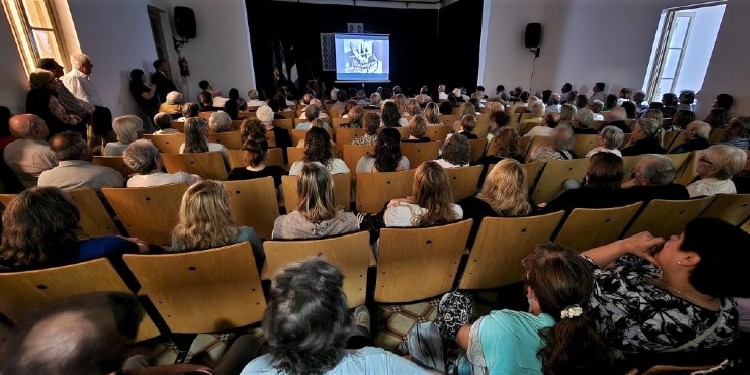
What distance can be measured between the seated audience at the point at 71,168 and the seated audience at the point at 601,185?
3646 mm

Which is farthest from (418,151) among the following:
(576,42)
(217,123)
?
(576,42)

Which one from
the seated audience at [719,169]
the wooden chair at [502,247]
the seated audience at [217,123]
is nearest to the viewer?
the wooden chair at [502,247]

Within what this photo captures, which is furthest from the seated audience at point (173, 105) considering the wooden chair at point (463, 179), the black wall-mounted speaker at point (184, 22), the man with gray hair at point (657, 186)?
the man with gray hair at point (657, 186)

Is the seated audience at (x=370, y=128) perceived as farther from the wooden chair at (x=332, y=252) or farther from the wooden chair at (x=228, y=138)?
the wooden chair at (x=332, y=252)

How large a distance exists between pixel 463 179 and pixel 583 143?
2261 millimetres

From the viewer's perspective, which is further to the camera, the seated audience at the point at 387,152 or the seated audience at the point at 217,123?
the seated audience at the point at 217,123

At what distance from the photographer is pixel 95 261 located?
4.53ft

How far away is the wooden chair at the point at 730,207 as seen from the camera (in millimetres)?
2105

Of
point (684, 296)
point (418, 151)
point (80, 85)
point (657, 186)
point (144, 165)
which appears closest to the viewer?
point (684, 296)

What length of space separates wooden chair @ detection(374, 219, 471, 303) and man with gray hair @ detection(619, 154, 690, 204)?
4.49 ft

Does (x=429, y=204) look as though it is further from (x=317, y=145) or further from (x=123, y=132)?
(x=123, y=132)

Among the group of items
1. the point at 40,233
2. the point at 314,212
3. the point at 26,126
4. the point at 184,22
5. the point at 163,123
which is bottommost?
the point at 314,212

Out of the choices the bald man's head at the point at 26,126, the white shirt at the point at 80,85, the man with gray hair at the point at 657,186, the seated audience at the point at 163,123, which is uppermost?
the white shirt at the point at 80,85

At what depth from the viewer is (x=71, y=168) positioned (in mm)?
2523
